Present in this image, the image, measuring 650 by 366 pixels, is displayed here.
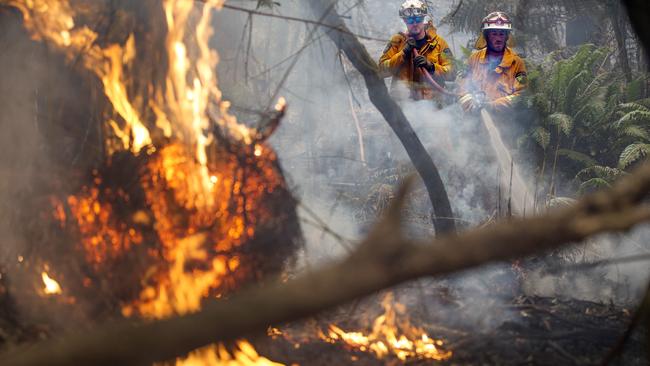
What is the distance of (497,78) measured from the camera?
7.92m

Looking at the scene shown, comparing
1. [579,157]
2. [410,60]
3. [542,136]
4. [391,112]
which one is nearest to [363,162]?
[410,60]

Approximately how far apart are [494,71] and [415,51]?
4.56 ft

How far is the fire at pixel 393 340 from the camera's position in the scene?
429 centimetres

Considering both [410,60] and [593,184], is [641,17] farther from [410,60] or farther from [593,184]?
[593,184]

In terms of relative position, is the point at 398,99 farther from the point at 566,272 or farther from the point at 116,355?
the point at 116,355

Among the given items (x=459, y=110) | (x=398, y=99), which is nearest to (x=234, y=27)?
(x=398, y=99)

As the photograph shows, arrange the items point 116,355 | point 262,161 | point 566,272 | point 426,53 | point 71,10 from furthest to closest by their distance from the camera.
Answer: point 426,53, point 566,272, point 262,161, point 71,10, point 116,355

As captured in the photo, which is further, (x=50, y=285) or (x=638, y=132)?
(x=638, y=132)

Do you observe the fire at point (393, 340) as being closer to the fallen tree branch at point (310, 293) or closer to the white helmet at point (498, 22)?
the fallen tree branch at point (310, 293)

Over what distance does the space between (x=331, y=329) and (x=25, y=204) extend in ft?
9.01

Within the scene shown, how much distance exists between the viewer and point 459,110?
9797mm

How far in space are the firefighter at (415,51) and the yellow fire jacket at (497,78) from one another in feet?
1.67

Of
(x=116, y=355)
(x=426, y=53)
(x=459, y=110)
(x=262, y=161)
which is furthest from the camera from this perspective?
(x=459, y=110)

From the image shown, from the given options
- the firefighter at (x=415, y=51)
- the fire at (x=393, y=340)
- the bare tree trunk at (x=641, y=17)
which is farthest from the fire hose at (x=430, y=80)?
the bare tree trunk at (x=641, y=17)
